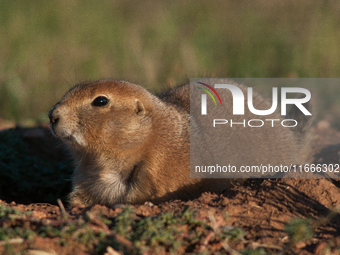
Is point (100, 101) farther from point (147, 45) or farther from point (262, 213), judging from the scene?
point (147, 45)

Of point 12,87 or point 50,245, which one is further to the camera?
point 12,87

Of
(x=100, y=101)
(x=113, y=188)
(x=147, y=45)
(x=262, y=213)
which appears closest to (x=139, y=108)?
(x=100, y=101)

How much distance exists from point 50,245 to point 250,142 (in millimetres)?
3613

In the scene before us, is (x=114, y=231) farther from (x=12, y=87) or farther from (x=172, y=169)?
(x=12, y=87)

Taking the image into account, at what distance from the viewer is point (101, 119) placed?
4.65 metres

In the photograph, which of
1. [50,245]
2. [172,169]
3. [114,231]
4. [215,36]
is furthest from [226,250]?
[215,36]

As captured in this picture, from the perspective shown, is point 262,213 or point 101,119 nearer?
point 262,213

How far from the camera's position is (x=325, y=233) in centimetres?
362

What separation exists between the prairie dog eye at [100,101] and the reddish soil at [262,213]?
1.31 m

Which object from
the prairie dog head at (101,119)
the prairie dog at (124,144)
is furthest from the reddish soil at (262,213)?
the prairie dog head at (101,119)

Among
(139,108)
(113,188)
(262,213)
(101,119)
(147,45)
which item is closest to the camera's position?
(262,213)

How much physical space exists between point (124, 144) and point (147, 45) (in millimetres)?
7315

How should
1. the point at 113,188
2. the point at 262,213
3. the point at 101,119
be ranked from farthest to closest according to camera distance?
the point at 113,188
the point at 101,119
the point at 262,213

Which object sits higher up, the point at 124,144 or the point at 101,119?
the point at 101,119
